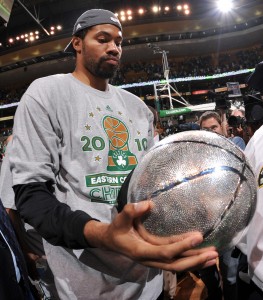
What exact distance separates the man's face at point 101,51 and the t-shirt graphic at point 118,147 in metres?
0.21

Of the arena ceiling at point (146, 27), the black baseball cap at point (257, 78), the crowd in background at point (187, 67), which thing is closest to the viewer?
the black baseball cap at point (257, 78)

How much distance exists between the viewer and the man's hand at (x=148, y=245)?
550 millimetres

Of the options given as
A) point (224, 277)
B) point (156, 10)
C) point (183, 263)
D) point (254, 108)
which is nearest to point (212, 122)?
point (254, 108)

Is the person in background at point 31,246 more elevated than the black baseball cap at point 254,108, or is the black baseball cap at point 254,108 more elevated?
the black baseball cap at point 254,108

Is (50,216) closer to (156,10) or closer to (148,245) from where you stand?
(148,245)

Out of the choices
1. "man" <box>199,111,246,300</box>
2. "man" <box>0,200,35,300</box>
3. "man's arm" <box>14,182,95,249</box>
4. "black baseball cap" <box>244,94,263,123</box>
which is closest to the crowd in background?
"man" <box>199,111,246,300</box>

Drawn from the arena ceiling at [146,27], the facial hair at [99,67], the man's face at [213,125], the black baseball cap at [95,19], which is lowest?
the man's face at [213,125]

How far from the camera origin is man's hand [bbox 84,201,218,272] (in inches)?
21.6

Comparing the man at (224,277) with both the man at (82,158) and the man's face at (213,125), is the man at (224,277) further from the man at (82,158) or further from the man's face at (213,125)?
the man at (82,158)

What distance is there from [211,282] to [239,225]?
252cm

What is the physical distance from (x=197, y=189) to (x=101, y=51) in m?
0.75

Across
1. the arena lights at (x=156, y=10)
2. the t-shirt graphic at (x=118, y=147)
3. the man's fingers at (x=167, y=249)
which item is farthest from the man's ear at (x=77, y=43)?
the arena lights at (x=156, y=10)

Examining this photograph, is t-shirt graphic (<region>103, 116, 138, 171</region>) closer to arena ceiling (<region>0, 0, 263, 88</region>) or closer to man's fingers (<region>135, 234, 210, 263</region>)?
man's fingers (<region>135, 234, 210, 263</region>)

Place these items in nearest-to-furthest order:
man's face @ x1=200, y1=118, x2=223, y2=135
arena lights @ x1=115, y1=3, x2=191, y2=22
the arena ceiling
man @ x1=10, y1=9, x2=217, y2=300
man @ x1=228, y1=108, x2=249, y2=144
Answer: man @ x1=10, y1=9, x2=217, y2=300
man's face @ x1=200, y1=118, x2=223, y2=135
man @ x1=228, y1=108, x2=249, y2=144
the arena ceiling
arena lights @ x1=115, y1=3, x2=191, y2=22
